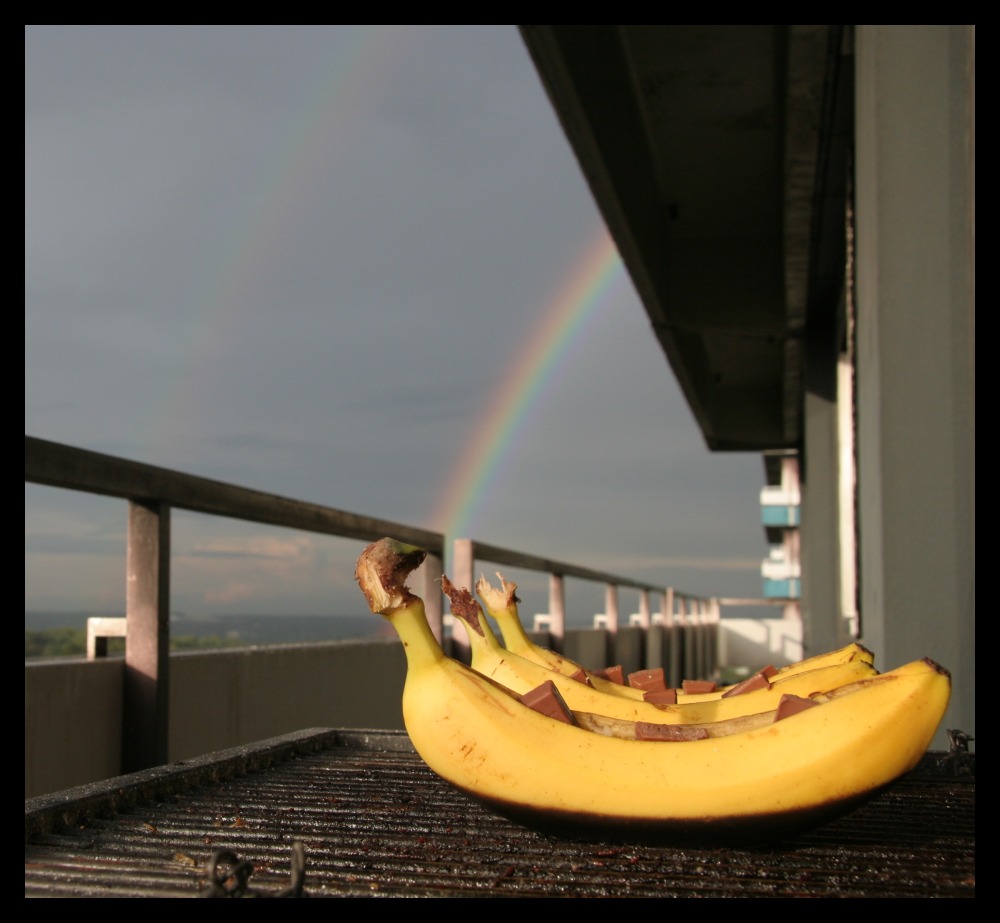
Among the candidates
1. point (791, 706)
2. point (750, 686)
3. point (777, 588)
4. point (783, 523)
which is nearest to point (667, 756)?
point (791, 706)

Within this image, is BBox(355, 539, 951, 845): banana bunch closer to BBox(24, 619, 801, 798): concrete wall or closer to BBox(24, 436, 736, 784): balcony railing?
BBox(24, 436, 736, 784): balcony railing

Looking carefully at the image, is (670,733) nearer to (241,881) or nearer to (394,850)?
(394,850)

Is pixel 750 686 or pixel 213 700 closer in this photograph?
pixel 750 686
